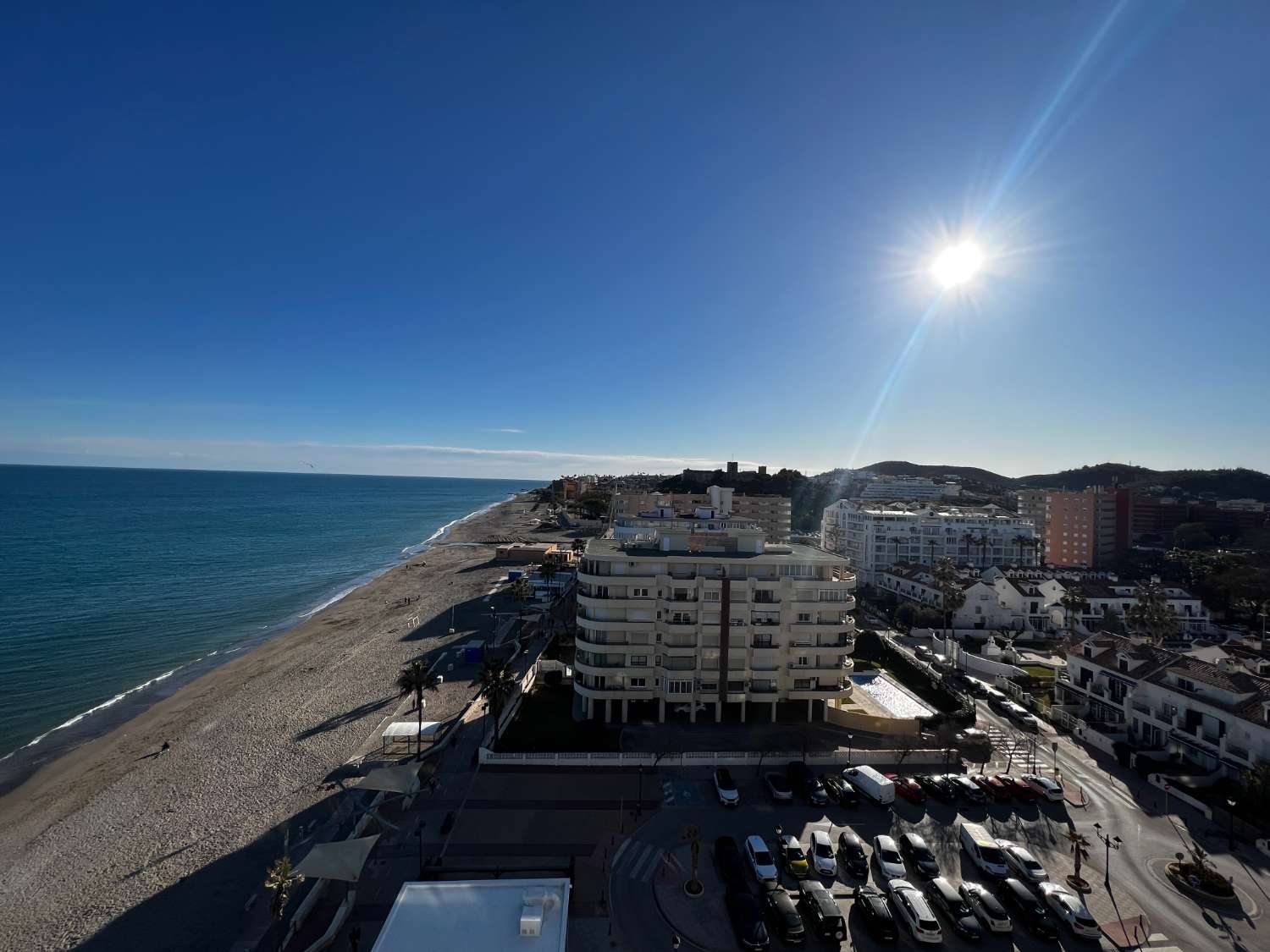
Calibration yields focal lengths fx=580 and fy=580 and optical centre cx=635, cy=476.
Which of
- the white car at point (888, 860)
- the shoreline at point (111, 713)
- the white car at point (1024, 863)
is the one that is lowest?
the shoreline at point (111, 713)

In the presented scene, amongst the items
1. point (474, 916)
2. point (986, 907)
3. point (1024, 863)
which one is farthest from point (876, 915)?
point (474, 916)

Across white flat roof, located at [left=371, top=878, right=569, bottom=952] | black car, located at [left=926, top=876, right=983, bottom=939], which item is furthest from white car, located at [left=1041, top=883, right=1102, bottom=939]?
white flat roof, located at [left=371, top=878, right=569, bottom=952]

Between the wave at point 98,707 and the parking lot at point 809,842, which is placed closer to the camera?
the parking lot at point 809,842

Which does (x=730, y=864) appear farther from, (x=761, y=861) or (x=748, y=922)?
(x=748, y=922)

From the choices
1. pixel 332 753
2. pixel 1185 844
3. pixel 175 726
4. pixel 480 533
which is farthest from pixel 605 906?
pixel 480 533

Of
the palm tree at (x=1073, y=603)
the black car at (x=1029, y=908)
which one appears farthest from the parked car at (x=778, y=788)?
the palm tree at (x=1073, y=603)

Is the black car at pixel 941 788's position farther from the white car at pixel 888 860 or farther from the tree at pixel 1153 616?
the tree at pixel 1153 616

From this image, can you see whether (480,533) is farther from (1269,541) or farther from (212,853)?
(1269,541)
